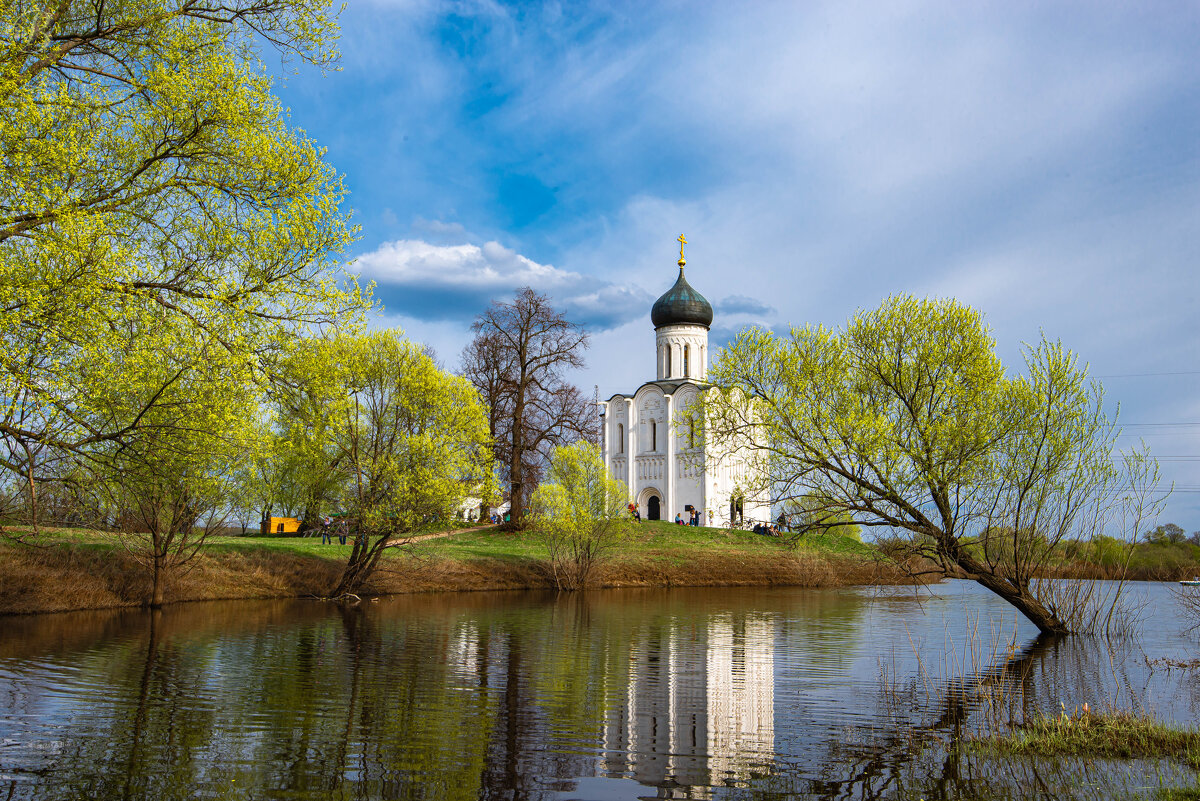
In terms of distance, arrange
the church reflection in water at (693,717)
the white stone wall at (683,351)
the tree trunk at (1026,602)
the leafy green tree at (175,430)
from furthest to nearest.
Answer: the white stone wall at (683,351)
the tree trunk at (1026,602)
the leafy green tree at (175,430)
the church reflection in water at (693,717)

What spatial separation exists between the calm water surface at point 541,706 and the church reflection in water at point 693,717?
4 cm

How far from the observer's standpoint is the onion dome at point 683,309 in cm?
5494

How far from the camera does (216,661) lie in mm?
12578

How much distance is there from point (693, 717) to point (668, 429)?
142 feet

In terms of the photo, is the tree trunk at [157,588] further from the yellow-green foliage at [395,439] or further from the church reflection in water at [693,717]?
the church reflection in water at [693,717]

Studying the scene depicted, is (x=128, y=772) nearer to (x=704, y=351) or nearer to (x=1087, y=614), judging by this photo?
(x=1087, y=614)

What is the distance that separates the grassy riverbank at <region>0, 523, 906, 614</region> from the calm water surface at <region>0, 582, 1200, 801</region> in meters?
1.70

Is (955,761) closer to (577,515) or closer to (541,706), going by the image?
(541,706)

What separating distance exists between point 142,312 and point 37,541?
13.5m

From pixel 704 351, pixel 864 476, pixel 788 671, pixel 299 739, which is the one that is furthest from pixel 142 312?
pixel 704 351

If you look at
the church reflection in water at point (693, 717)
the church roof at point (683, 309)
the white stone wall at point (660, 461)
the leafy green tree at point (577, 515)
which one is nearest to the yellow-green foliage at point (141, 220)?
the church reflection in water at point (693, 717)

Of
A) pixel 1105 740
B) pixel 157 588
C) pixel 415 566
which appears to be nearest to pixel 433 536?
pixel 415 566

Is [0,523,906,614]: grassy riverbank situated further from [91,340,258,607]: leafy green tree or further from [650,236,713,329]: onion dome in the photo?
[650,236,713,329]: onion dome

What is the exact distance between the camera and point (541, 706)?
9969mm
